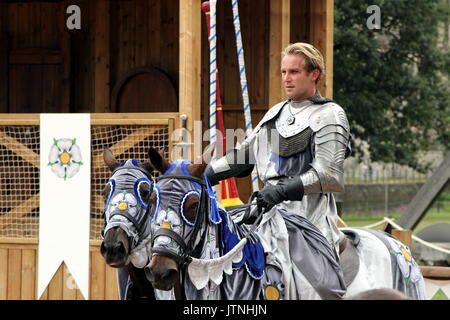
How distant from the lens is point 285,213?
5.25m

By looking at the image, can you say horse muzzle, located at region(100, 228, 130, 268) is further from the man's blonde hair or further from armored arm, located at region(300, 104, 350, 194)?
the man's blonde hair

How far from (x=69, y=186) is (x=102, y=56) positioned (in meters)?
4.57

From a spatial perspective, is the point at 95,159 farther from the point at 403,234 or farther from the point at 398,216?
the point at 398,216

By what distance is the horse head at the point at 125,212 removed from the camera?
541cm

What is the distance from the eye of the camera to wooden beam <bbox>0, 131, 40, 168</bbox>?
8281 mm

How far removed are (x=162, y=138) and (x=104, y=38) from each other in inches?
181

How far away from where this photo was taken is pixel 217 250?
187 inches

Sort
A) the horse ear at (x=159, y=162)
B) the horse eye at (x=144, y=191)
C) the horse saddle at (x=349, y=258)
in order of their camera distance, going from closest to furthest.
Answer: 1. the horse ear at (x=159, y=162)
2. the horse saddle at (x=349, y=258)
3. the horse eye at (x=144, y=191)

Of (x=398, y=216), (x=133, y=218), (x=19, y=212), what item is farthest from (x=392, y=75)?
(x=133, y=218)

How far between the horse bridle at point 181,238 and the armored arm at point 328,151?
0.65 m

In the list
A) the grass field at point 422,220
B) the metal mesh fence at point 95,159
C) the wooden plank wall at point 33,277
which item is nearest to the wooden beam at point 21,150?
the metal mesh fence at point 95,159

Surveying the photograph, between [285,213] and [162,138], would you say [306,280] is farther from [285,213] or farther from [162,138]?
[162,138]

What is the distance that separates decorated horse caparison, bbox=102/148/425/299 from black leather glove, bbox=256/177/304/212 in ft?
0.49

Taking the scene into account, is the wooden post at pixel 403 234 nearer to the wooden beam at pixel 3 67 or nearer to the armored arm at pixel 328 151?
the armored arm at pixel 328 151
